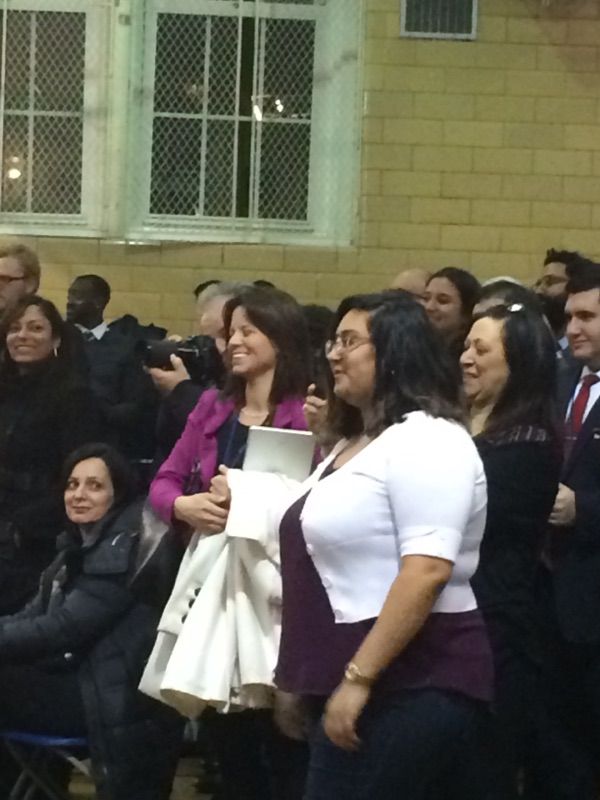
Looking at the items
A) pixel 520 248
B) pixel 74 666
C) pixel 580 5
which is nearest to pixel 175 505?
pixel 74 666

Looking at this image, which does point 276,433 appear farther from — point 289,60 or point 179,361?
point 289,60

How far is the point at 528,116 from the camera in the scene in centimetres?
652

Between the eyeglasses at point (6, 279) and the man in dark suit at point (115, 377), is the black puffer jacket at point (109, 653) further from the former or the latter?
the eyeglasses at point (6, 279)

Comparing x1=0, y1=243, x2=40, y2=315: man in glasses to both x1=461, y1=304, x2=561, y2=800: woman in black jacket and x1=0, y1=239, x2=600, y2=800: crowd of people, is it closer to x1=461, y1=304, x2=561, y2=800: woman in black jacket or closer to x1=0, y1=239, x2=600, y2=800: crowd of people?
x1=0, y1=239, x2=600, y2=800: crowd of people

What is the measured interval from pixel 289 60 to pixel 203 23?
44 cm

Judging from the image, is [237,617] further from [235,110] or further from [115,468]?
[235,110]

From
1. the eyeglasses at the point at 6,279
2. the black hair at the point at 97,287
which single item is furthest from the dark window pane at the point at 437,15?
the eyeglasses at the point at 6,279

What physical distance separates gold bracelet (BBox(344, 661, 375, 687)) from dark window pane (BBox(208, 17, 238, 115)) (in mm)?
4849

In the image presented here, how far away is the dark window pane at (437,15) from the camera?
6527 millimetres

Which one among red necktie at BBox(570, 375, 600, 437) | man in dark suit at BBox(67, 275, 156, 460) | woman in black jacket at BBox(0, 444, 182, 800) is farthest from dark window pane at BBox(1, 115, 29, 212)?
red necktie at BBox(570, 375, 600, 437)

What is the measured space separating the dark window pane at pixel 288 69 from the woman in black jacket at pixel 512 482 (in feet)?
13.0

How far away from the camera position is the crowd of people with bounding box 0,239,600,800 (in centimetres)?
233

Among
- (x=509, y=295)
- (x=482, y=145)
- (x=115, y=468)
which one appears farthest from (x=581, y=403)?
(x=482, y=145)

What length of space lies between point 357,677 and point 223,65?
4.96m
